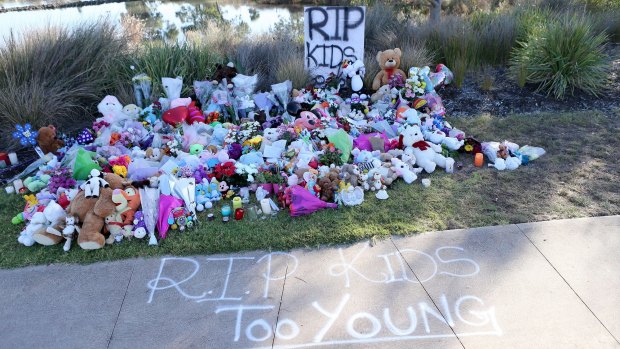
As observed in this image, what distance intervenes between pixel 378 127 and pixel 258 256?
2.73 m

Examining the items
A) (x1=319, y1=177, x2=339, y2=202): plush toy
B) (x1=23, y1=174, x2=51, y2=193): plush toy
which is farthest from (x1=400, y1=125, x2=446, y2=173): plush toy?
(x1=23, y1=174, x2=51, y2=193): plush toy

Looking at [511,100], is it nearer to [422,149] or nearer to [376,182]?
[422,149]

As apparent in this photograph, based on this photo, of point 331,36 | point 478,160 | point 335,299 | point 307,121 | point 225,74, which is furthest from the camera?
point 331,36

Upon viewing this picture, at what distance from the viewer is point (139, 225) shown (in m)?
4.15

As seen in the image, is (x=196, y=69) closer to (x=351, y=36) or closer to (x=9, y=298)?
(x=351, y=36)

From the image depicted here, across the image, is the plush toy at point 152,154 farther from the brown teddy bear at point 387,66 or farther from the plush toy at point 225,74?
the brown teddy bear at point 387,66

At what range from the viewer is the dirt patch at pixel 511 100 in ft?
21.5

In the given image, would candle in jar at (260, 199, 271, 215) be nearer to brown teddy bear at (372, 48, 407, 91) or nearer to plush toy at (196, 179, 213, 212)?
plush toy at (196, 179, 213, 212)

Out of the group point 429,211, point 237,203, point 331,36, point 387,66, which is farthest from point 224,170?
point 331,36

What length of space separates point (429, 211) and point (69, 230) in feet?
10.2

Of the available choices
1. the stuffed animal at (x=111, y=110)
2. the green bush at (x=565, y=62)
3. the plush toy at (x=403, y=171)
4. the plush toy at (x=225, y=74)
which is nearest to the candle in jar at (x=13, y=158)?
the stuffed animal at (x=111, y=110)

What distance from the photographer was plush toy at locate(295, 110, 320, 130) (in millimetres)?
5781

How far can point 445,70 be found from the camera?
722cm

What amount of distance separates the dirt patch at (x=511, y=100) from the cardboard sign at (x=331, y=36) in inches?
61.5
